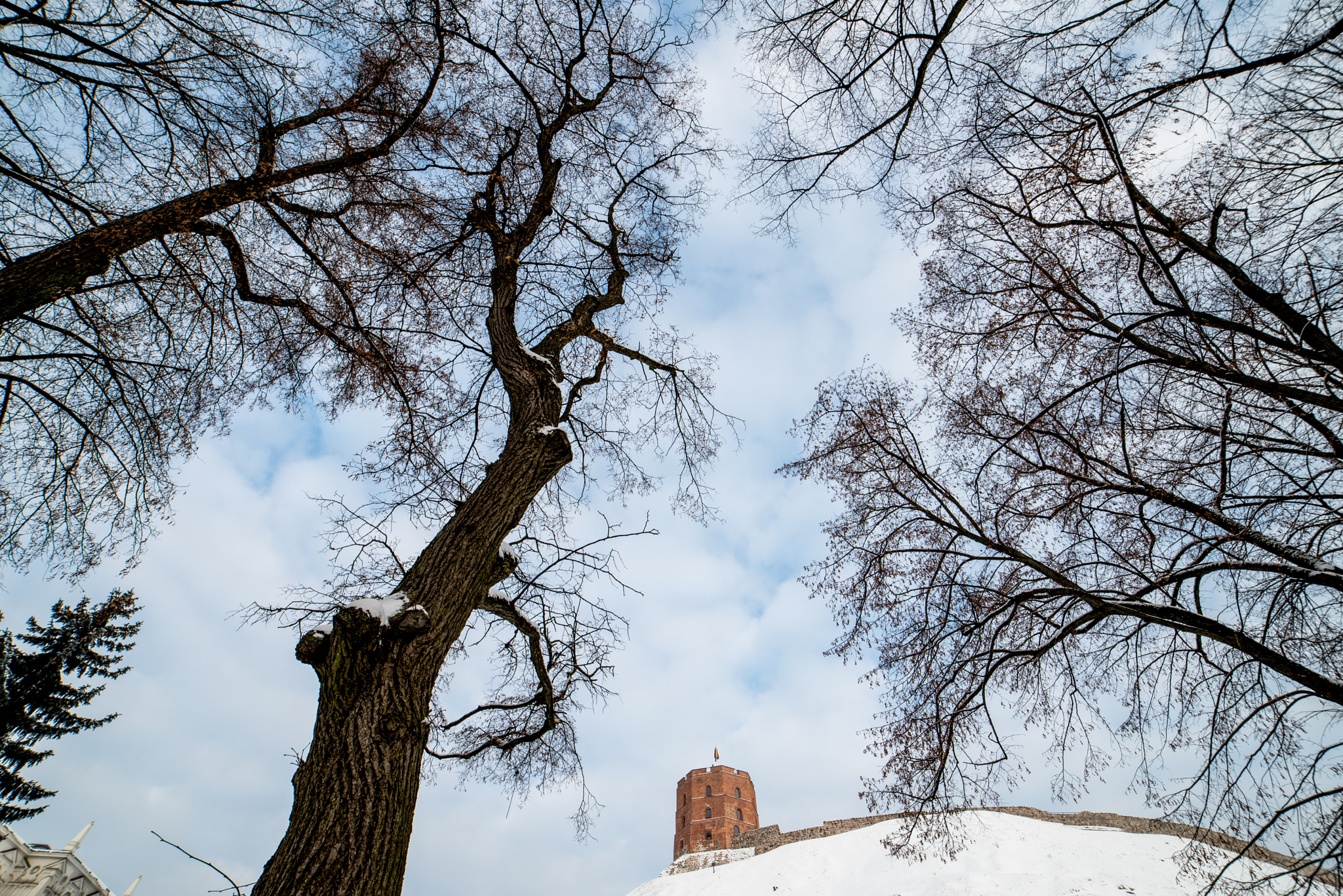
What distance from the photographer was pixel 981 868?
1923 centimetres

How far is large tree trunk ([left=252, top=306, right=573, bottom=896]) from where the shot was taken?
194cm

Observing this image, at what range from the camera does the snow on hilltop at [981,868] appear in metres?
16.7

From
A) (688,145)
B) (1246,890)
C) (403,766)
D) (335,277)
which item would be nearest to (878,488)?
(1246,890)

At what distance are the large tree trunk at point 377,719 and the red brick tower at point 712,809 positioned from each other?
125 feet

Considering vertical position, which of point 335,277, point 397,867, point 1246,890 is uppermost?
point 335,277

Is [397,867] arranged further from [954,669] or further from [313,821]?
[954,669]

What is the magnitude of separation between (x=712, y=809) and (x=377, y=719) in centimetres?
4007

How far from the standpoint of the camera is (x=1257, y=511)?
436 centimetres

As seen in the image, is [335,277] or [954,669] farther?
[954,669]

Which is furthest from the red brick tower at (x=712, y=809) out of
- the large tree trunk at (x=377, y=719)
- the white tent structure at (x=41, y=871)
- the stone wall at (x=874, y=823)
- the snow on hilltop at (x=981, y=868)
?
the large tree trunk at (x=377, y=719)

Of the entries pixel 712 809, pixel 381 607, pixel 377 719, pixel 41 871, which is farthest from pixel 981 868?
pixel 41 871

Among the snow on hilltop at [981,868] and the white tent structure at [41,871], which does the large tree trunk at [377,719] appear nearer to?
the snow on hilltop at [981,868]

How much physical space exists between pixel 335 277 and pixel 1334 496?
307 inches

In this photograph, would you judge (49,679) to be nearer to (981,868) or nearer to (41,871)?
(41,871)
